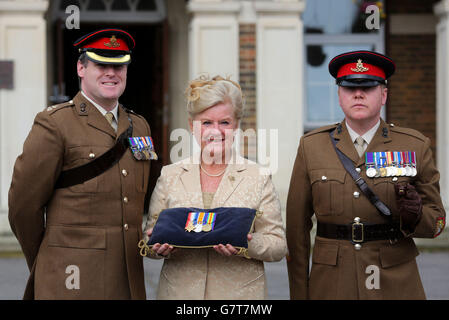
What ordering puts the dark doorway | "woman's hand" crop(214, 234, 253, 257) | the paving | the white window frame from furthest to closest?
the white window frame < the dark doorway < the paving < "woman's hand" crop(214, 234, 253, 257)

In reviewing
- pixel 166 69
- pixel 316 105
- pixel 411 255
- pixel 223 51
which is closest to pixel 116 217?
pixel 411 255

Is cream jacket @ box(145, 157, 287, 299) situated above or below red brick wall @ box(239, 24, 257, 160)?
below

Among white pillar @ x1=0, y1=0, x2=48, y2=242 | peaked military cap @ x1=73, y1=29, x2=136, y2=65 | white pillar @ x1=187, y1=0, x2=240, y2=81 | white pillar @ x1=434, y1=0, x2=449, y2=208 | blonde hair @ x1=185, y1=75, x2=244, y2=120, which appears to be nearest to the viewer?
blonde hair @ x1=185, y1=75, x2=244, y2=120

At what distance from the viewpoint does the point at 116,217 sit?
3.50m

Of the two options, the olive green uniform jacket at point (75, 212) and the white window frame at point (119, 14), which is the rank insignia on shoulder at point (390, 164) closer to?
the olive green uniform jacket at point (75, 212)

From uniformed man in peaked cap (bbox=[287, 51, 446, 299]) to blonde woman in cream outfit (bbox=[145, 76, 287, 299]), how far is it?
0.27 metres

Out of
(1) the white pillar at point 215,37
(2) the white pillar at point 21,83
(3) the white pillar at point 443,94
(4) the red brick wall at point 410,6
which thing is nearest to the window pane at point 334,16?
(4) the red brick wall at point 410,6

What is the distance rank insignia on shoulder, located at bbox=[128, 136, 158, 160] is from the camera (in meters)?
3.60

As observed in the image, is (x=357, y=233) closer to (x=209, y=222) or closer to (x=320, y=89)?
(x=209, y=222)

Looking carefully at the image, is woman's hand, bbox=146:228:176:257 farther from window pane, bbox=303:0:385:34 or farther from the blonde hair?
window pane, bbox=303:0:385:34

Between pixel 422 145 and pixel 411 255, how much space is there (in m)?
0.52

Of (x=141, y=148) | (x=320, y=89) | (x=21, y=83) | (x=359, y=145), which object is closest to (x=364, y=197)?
(x=359, y=145)

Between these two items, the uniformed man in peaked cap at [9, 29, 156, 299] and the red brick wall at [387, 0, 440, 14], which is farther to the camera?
the red brick wall at [387, 0, 440, 14]

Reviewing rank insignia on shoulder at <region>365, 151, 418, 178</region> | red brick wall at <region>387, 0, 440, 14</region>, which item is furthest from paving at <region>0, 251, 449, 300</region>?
red brick wall at <region>387, 0, 440, 14</region>
